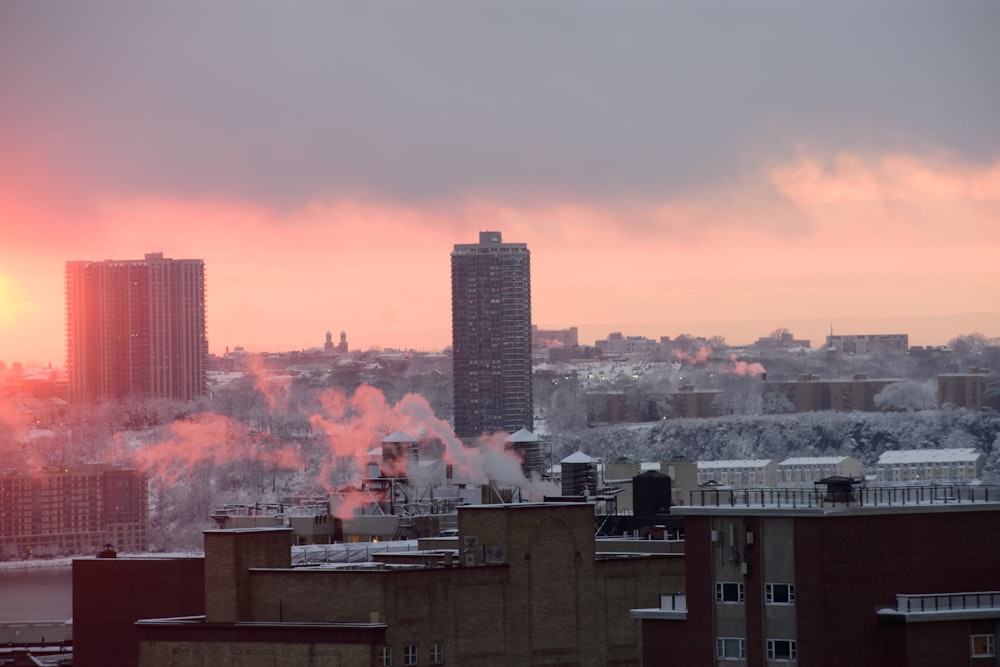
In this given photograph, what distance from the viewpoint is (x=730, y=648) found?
3462cm

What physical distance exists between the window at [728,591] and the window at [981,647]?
3437 millimetres

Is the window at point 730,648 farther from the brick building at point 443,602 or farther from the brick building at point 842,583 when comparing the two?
the brick building at point 443,602

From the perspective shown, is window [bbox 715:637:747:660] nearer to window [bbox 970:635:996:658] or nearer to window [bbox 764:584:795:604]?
window [bbox 764:584:795:604]

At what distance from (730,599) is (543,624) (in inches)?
481

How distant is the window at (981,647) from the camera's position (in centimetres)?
3366

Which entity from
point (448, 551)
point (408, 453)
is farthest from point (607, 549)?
point (408, 453)

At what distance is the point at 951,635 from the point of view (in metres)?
33.7

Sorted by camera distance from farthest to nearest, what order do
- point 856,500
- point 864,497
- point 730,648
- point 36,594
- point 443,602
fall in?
point 36,594 < point 443,602 < point 864,497 < point 856,500 < point 730,648

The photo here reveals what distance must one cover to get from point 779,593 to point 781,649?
817mm

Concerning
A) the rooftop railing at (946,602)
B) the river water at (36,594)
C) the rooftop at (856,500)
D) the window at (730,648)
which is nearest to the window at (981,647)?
the rooftop railing at (946,602)

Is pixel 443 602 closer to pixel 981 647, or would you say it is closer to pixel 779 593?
pixel 779 593

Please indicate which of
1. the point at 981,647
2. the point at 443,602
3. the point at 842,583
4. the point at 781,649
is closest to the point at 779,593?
the point at 781,649

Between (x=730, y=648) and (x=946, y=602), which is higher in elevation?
(x=946, y=602)

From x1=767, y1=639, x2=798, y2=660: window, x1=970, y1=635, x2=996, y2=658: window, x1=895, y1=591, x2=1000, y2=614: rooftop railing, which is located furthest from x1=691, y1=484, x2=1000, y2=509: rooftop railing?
x1=970, y1=635, x2=996, y2=658: window
